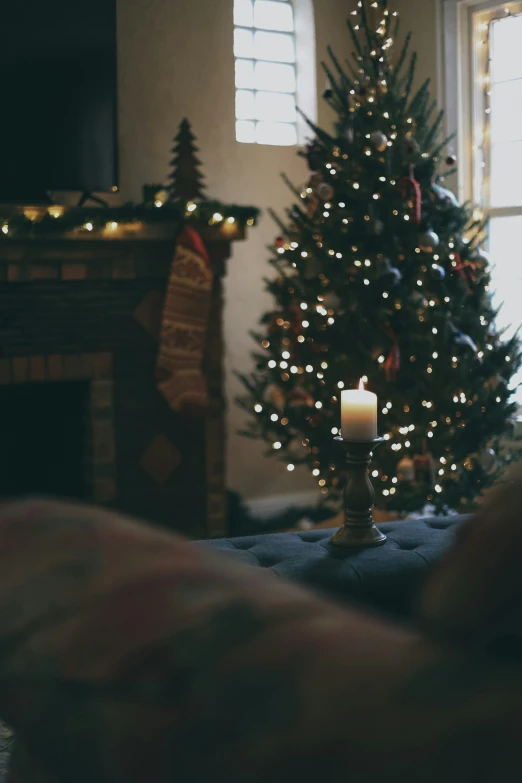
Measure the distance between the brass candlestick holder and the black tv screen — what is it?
2421 mm

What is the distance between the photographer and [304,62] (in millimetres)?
5070

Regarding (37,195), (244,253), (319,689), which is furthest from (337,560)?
(244,253)

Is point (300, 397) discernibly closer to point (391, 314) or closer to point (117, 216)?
point (391, 314)

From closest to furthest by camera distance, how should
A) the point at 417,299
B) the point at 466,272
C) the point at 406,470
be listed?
the point at 406,470 → the point at 417,299 → the point at 466,272

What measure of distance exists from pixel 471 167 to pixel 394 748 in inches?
179

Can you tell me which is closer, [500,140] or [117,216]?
[117,216]

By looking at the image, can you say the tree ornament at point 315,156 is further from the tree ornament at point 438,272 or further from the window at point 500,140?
the window at point 500,140

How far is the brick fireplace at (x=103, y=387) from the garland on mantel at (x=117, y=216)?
0.07 metres

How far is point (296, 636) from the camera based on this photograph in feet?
2.07

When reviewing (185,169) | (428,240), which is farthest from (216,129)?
(428,240)

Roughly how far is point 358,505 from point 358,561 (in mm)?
160

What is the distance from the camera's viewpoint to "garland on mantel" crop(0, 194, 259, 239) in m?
3.80

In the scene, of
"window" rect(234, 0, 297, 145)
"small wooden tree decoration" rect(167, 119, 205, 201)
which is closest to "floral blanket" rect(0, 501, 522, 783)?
"small wooden tree decoration" rect(167, 119, 205, 201)

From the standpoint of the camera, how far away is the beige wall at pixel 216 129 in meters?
4.54
